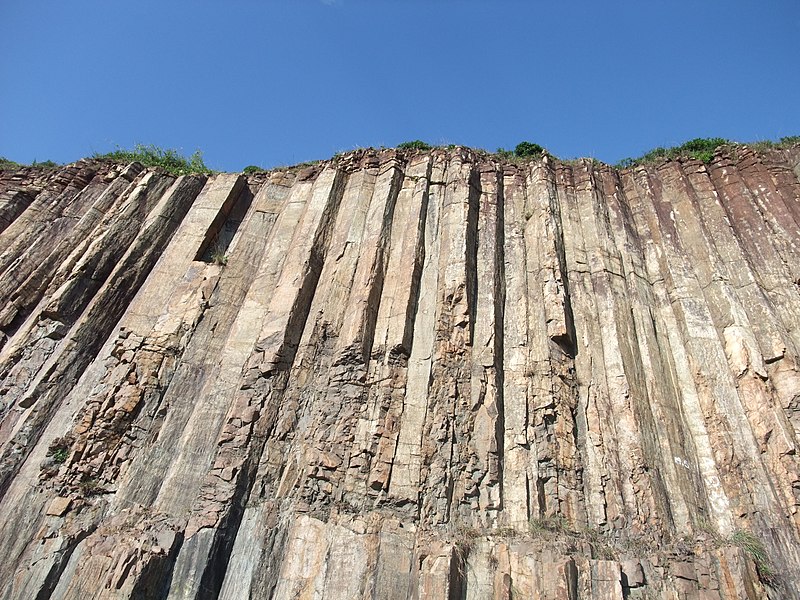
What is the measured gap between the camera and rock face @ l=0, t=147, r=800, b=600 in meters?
7.64

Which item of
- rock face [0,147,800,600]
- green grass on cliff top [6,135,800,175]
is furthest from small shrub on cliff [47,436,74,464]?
green grass on cliff top [6,135,800,175]

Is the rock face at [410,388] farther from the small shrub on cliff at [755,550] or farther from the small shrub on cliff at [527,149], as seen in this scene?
the small shrub on cliff at [527,149]

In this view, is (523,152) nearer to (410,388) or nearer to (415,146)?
(415,146)

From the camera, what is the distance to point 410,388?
9.74 metres

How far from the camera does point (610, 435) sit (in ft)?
30.2

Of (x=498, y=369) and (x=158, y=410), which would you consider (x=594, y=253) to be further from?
(x=158, y=410)

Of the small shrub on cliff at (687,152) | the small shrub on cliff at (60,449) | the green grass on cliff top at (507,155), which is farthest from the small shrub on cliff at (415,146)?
the small shrub on cliff at (60,449)

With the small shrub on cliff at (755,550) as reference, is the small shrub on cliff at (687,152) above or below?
above

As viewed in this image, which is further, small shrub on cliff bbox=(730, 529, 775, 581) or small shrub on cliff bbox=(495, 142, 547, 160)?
small shrub on cliff bbox=(495, 142, 547, 160)

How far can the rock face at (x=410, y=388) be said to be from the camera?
25.1ft

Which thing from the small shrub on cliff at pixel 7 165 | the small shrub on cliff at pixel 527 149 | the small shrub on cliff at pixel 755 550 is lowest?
the small shrub on cliff at pixel 755 550

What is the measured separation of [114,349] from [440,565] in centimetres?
757

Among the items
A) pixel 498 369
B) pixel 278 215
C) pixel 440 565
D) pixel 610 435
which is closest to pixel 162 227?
pixel 278 215

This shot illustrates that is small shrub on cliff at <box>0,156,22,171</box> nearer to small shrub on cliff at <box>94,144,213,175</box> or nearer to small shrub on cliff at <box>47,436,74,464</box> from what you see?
small shrub on cliff at <box>94,144,213,175</box>
